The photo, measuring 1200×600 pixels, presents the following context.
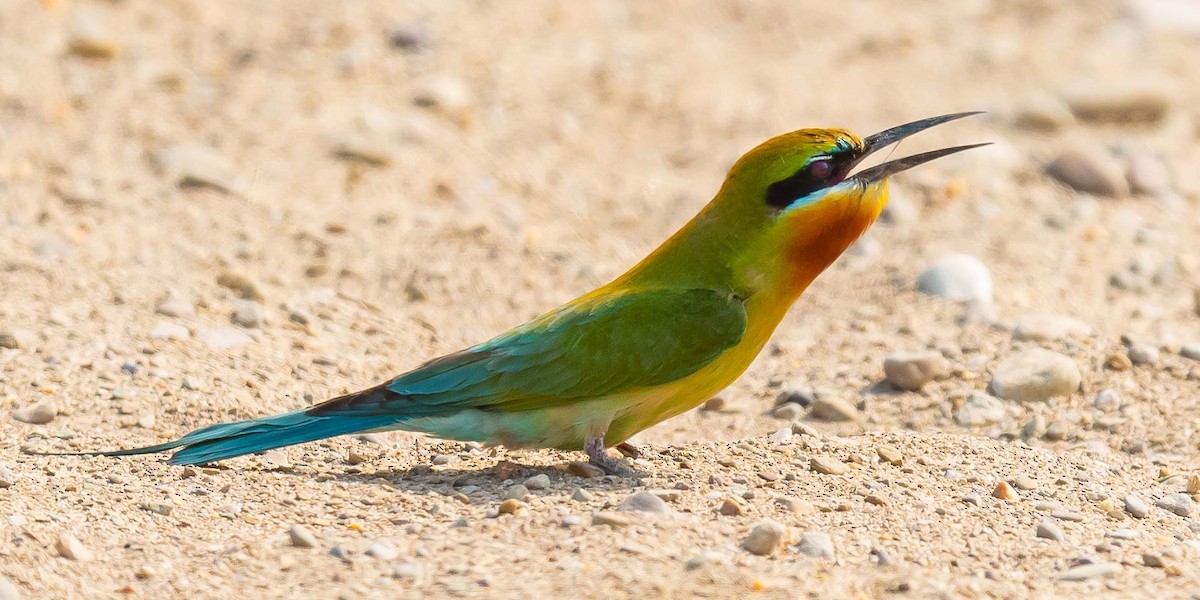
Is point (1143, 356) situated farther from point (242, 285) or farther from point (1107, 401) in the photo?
point (242, 285)

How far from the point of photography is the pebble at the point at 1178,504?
3.76 metres

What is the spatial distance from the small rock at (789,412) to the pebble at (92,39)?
421 centimetres

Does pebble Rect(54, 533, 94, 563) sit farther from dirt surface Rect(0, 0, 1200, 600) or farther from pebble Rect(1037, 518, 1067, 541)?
pebble Rect(1037, 518, 1067, 541)

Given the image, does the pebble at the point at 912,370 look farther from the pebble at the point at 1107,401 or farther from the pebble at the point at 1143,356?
the pebble at the point at 1143,356

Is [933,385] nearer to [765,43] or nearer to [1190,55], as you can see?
[765,43]

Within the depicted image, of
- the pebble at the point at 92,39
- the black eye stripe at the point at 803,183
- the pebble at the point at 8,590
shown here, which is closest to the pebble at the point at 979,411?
the black eye stripe at the point at 803,183

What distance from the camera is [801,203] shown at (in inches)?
157

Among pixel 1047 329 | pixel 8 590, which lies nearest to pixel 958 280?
pixel 1047 329

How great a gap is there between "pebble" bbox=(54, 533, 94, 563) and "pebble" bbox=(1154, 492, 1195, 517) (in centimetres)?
257

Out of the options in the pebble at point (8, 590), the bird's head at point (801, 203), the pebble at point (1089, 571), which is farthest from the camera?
the bird's head at point (801, 203)

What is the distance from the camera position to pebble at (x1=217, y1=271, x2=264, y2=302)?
209 inches

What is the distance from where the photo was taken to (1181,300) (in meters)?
5.75

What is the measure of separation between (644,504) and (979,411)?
1586mm

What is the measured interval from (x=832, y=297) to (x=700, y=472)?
2108 millimetres
